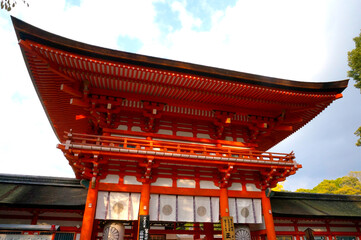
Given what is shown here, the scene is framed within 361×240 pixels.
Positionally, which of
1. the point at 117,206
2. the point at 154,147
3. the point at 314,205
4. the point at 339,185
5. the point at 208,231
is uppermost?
the point at 339,185

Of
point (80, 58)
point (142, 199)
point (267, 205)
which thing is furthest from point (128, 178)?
point (267, 205)

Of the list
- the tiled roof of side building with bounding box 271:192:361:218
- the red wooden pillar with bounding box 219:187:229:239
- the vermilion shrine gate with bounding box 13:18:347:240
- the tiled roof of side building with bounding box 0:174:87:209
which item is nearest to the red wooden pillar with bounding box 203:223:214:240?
the vermilion shrine gate with bounding box 13:18:347:240

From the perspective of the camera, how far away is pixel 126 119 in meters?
A: 10.9

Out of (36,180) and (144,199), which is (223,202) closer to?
(144,199)

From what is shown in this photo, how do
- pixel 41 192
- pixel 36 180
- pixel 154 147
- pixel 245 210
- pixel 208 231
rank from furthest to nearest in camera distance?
pixel 36 180, pixel 208 231, pixel 41 192, pixel 245 210, pixel 154 147

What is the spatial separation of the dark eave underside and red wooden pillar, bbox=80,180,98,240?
516 cm

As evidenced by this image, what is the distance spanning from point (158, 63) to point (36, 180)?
9185 mm

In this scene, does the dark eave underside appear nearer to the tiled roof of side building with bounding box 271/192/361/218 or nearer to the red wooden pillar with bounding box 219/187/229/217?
the red wooden pillar with bounding box 219/187/229/217

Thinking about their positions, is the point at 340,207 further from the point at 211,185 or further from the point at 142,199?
the point at 142,199

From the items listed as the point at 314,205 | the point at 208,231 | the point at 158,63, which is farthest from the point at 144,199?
the point at 314,205

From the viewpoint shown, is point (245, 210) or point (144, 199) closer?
point (144, 199)

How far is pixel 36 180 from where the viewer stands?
12.0 m

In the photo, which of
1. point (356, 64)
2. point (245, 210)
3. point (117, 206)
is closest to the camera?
point (117, 206)

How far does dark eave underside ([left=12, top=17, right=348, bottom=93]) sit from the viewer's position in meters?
7.61
